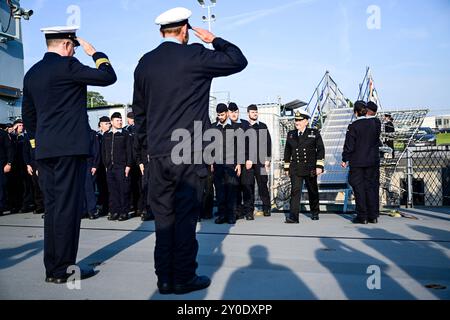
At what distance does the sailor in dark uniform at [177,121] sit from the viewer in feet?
10.3

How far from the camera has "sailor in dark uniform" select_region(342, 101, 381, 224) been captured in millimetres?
6617

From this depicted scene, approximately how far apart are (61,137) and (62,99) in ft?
Answer: 1.11

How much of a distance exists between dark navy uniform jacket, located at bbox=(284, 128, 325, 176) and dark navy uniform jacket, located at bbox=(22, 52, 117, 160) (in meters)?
4.29

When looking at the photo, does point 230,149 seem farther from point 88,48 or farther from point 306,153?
point 88,48

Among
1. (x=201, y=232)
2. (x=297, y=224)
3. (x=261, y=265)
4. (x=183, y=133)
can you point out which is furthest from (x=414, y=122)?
(x=183, y=133)

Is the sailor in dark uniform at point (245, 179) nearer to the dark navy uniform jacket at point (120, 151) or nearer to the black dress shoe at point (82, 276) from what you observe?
the dark navy uniform jacket at point (120, 151)

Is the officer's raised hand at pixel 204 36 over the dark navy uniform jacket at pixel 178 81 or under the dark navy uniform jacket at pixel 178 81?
over

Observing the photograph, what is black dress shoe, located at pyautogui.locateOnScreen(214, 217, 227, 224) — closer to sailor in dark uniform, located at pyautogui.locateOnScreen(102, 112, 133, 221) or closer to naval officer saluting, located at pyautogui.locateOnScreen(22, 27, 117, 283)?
sailor in dark uniform, located at pyautogui.locateOnScreen(102, 112, 133, 221)

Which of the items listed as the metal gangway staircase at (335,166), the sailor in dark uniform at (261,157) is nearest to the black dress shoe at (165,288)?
the sailor in dark uniform at (261,157)

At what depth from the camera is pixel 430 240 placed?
4961mm

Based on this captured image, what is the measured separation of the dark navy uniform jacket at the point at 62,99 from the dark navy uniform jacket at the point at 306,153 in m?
4.29

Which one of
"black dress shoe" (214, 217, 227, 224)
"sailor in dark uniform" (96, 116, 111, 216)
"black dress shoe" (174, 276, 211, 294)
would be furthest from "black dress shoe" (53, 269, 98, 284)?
"sailor in dark uniform" (96, 116, 111, 216)
